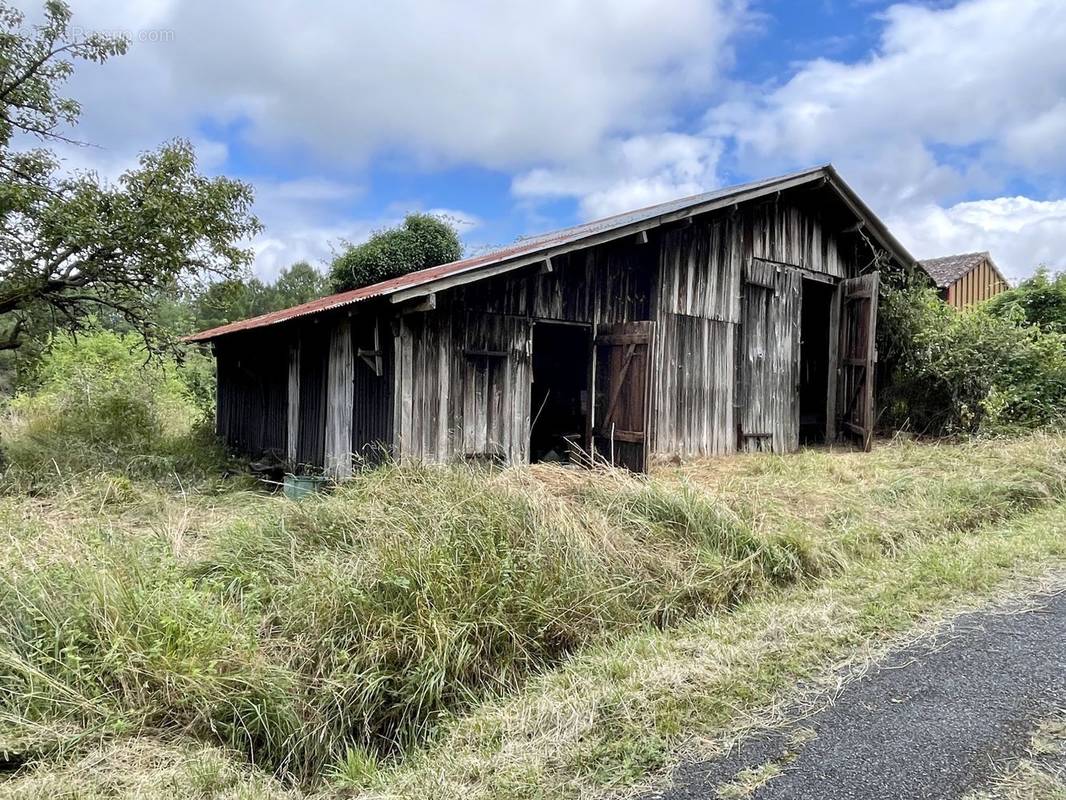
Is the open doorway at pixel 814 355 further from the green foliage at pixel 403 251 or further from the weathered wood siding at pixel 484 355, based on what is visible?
the green foliage at pixel 403 251

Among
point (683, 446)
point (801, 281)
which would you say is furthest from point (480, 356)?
point (801, 281)

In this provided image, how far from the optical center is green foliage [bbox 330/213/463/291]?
18.4m

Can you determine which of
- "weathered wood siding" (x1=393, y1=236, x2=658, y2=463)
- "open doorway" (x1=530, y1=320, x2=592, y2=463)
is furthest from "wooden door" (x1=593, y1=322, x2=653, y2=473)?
"open doorway" (x1=530, y1=320, x2=592, y2=463)

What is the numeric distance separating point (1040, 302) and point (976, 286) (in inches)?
432

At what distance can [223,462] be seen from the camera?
9188 mm

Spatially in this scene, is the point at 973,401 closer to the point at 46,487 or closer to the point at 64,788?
the point at 64,788

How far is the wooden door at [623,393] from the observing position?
7.33 meters

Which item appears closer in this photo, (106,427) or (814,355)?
(106,427)

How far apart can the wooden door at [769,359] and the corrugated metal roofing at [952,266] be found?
12.9 metres

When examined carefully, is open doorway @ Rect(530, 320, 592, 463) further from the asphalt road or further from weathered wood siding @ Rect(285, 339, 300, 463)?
the asphalt road

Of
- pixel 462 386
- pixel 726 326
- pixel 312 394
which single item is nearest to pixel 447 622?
pixel 462 386

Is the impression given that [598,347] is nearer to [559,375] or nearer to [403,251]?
[559,375]

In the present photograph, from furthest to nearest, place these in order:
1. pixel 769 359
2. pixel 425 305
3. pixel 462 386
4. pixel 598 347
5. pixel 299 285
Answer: pixel 299 285
pixel 769 359
pixel 598 347
pixel 462 386
pixel 425 305

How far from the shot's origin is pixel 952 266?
850 inches
